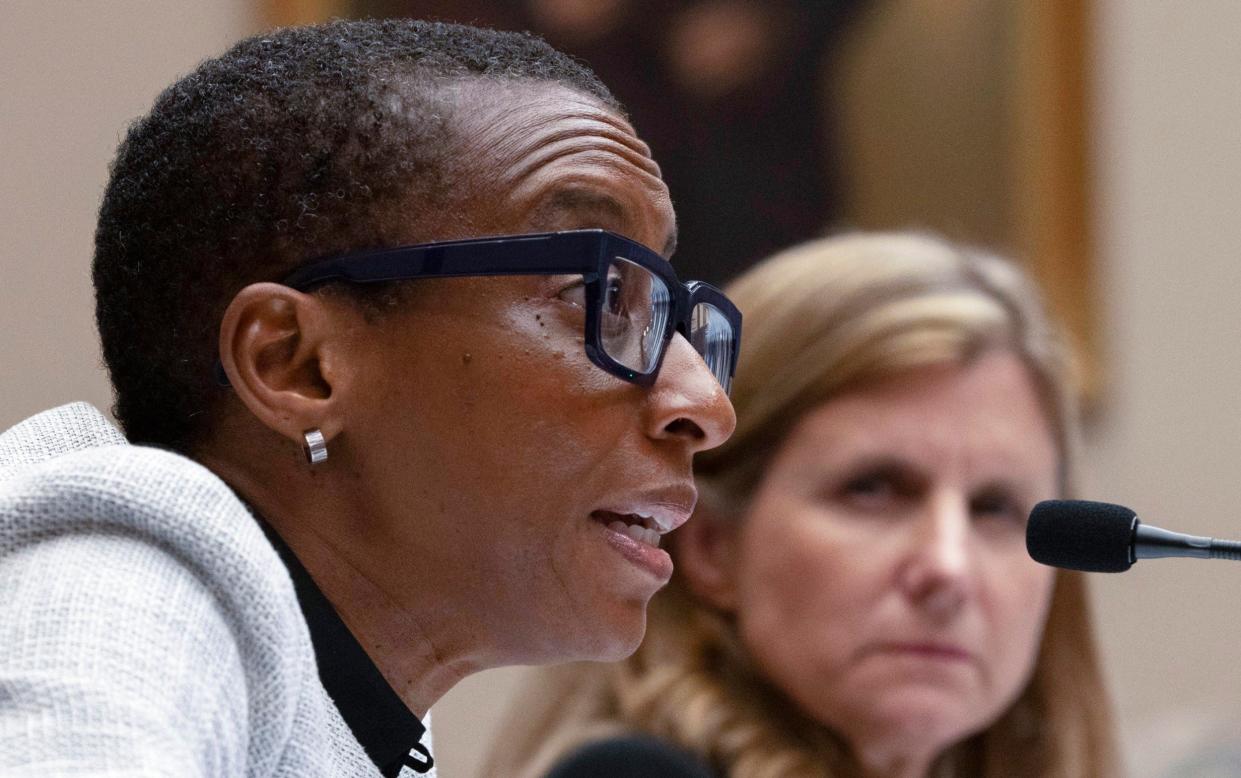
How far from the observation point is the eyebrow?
4.99 feet

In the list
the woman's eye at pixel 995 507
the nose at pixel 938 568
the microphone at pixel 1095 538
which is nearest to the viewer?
the microphone at pixel 1095 538

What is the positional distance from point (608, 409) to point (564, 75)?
1.23 feet

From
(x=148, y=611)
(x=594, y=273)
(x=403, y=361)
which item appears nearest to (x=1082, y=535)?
(x=594, y=273)

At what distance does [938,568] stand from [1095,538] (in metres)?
1.01

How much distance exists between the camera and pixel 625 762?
7.81 ft

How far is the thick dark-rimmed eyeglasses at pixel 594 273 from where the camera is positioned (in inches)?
57.7

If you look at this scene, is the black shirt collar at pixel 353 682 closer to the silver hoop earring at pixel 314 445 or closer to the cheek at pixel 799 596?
the silver hoop earring at pixel 314 445

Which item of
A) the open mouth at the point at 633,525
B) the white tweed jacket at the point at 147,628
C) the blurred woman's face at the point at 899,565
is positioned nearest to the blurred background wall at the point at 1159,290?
the blurred woman's face at the point at 899,565

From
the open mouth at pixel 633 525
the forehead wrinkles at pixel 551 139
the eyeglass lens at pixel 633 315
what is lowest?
the open mouth at pixel 633 525

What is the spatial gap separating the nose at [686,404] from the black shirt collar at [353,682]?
33 centimetres

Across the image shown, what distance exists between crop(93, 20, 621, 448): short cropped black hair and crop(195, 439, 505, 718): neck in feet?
0.32

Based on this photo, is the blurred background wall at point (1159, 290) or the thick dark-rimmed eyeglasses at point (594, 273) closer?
the thick dark-rimmed eyeglasses at point (594, 273)

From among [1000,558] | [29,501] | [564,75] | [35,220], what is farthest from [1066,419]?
[35,220]

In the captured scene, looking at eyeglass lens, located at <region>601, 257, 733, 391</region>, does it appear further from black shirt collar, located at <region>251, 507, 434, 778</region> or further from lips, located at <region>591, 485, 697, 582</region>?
black shirt collar, located at <region>251, 507, 434, 778</region>
